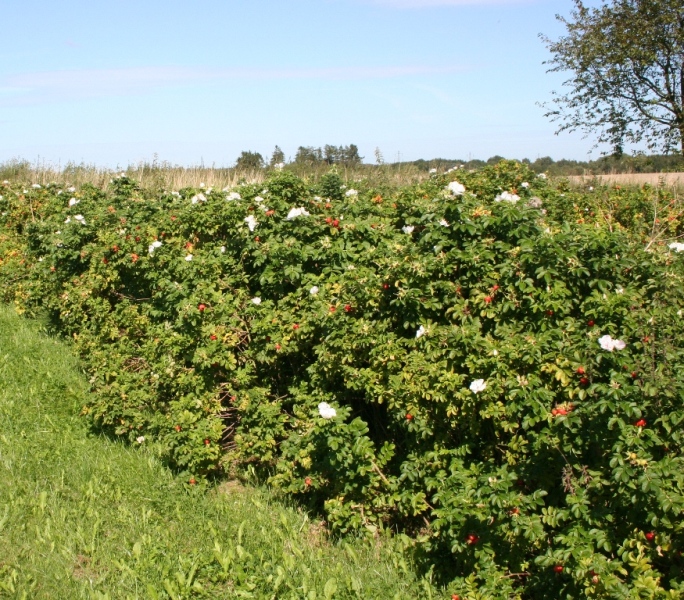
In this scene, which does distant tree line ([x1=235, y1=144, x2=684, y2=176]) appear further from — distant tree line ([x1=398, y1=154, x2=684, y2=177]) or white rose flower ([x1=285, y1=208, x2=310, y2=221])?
white rose flower ([x1=285, y1=208, x2=310, y2=221])

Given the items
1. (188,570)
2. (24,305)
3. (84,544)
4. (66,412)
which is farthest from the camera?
(24,305)

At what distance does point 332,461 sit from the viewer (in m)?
3.42

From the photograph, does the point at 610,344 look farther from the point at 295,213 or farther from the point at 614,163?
the point at 614,163

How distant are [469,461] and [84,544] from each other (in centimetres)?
205

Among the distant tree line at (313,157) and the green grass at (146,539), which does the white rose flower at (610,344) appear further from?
the distant tree line at (313,157)

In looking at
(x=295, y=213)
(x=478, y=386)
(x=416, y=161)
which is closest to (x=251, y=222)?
(x=295, y=213)

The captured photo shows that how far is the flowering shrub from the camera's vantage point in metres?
2.55

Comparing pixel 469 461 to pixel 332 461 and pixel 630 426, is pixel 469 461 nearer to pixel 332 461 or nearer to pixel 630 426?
pixel 332 461

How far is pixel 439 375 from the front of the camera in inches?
123

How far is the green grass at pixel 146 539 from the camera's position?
335cm

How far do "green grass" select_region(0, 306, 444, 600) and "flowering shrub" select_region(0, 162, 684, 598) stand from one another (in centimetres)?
18

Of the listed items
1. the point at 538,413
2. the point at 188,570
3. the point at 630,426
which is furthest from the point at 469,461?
the point at 188,570

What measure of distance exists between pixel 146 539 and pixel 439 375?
1.81 meters

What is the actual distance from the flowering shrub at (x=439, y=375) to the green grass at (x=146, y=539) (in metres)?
0.18
